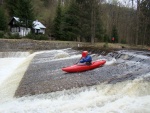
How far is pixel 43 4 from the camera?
6719 cm

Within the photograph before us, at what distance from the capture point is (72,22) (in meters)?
40.9

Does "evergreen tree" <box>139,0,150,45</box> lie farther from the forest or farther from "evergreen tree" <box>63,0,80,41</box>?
"evergreen tree" <box>63,0,80,41</box>

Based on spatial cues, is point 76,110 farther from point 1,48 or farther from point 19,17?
point 19,17

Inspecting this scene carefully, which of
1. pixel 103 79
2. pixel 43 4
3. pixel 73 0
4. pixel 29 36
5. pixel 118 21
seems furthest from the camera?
pixel 43 4

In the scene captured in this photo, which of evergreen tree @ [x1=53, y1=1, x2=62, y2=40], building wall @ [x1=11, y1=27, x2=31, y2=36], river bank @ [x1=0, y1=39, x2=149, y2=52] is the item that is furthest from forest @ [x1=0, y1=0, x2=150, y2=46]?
river bank @ [x1=0, y1=39, x2=149, y2=52]

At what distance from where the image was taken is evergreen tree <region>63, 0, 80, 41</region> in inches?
1585

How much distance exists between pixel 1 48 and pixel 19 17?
9.24 m

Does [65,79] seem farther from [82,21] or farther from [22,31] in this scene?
A: [22,31]

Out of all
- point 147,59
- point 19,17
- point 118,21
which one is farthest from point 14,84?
point 118,21

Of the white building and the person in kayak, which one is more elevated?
the white building

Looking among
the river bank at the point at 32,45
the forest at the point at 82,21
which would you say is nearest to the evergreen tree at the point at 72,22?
the forest at the point at 82,21

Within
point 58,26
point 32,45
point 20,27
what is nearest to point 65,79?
point 32,45

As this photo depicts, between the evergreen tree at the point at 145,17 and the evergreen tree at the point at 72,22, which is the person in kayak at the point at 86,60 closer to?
the evergreen tree at the point at 72,22

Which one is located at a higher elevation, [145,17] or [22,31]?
[145,17]
